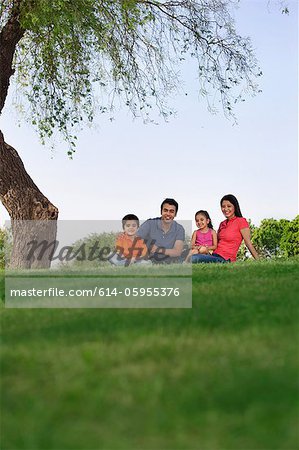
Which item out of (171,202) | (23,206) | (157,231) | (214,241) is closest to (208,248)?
(214,241)

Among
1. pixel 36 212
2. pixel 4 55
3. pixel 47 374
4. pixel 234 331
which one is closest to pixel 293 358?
pixel 234 331

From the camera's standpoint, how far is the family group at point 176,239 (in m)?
12.2

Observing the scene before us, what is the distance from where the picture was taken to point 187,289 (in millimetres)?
7520

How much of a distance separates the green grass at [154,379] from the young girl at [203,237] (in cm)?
668

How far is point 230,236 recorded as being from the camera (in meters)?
12.8

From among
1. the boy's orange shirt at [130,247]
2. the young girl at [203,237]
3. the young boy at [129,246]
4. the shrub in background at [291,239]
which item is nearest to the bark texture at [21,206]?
the young boy at [129,246]

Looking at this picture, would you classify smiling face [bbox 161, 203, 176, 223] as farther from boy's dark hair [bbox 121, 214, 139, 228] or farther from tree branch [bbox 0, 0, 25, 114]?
tree branch [bbox 0, 0, 25, 114]

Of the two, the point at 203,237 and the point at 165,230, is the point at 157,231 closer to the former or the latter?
the point at 165,230

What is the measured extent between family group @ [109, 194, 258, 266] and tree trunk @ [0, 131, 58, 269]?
2.52 meters

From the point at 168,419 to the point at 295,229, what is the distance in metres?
20.9

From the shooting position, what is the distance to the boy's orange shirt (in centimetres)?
1225

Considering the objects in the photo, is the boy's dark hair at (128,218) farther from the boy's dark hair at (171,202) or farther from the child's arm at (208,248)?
the child's arm at (208,248)

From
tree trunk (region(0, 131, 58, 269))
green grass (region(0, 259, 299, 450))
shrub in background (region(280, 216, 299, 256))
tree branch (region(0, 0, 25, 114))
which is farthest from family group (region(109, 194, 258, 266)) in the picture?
shrub in background (region(280, 216, 299, 256))

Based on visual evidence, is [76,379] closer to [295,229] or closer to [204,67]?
[204,67]
